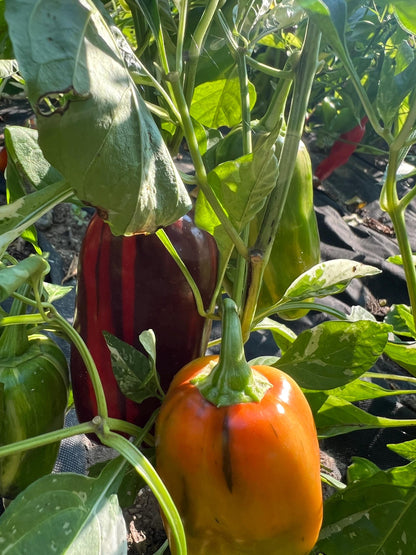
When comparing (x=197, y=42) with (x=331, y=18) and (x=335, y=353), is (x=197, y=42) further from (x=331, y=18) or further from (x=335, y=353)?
(x=335, y=353)

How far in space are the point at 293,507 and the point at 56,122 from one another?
1.12 ft

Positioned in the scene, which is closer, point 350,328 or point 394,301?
point 350,328

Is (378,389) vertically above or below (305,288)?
below

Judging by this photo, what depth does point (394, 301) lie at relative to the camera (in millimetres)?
2145

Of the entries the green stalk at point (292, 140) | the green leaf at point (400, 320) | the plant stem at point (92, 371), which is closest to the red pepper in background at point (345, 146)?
the green leaf at point (400, 320)

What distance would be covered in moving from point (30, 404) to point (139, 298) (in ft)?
0.51

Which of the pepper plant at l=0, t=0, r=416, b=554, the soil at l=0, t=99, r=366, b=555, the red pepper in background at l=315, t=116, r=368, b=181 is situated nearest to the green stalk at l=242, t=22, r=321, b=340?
the pepper plant at l=0, t=0, r=416, b=554

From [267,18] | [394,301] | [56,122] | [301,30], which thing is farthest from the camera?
[394,301]

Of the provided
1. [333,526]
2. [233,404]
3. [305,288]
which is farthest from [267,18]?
[333,526]

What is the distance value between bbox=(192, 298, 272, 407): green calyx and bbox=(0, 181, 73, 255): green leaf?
16 centimetres

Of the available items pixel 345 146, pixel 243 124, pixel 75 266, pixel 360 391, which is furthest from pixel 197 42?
pixel 345 146

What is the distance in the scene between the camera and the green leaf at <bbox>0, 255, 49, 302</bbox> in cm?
33

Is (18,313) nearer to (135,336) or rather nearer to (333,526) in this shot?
(135,336)

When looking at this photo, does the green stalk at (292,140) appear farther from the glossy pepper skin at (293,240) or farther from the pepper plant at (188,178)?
the glossy pepper skin at (293,240)
